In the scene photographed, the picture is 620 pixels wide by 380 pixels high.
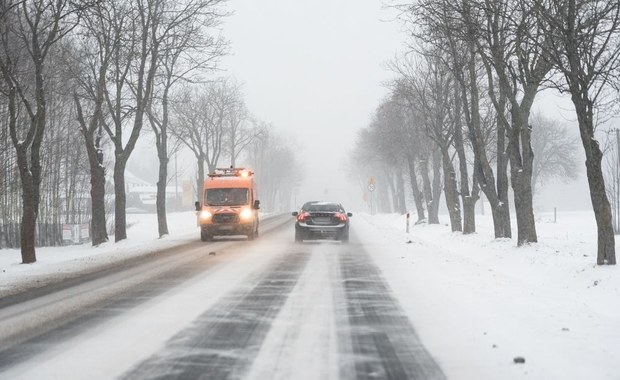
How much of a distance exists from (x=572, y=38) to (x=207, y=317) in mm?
8334

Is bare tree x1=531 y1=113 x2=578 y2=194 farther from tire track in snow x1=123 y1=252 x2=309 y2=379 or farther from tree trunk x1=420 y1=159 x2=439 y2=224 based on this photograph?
tire track in snow x1=123 y1=252 x2=309 y2=379

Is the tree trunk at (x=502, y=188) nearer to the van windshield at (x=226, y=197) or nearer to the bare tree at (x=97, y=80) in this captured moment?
the van windshield at (x=226, y=197)

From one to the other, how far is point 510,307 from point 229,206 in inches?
661

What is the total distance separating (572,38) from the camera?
1111cm

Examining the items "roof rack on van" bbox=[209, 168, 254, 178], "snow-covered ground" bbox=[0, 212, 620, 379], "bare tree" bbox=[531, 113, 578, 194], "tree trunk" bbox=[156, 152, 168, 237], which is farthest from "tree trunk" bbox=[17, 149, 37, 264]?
"bare tree" bbox=[531, 113, 578, 194]

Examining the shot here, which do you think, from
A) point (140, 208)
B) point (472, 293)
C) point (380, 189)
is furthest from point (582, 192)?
point (472, 293)

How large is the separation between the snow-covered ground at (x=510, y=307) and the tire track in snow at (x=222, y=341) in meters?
1.67

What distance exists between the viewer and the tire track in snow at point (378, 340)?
479 cm

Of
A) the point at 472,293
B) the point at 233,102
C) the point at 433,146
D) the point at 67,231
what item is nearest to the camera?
the point at 472,293

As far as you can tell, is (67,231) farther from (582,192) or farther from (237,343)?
(582,192)

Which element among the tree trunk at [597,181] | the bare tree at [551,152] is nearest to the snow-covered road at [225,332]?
the tree trunk at [597,181]

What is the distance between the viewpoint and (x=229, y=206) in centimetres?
2355

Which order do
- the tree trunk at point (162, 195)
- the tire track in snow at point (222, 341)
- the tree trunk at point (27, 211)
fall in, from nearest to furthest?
1. the tire track in snow at point (222, 341)
2. the tree trunk at point (27, 211)
3. the tree trunk at point (162, 195)

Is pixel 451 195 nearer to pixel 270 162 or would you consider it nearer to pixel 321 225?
pixel 321 225
